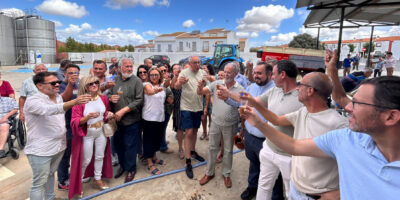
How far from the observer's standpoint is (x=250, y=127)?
2.51 metres

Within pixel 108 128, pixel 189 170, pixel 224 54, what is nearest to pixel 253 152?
pixel 189 170

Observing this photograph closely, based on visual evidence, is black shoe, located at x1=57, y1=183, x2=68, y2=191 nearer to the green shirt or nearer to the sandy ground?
the sandy ground

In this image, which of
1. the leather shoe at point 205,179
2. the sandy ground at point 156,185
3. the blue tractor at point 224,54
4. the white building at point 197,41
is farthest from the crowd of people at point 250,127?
the white building at point 197,41

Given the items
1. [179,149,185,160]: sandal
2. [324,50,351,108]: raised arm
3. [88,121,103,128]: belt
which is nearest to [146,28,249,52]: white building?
[179,149,185,160]: sandal

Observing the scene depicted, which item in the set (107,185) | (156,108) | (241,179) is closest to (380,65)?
(241,179)

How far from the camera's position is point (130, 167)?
3199mm

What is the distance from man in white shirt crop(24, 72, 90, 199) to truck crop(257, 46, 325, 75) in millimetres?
8952

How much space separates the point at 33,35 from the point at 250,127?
39.3m

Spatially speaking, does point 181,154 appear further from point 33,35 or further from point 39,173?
point 33,35

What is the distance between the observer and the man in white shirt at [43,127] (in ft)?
6.86

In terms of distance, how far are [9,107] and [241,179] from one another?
418 centimetres

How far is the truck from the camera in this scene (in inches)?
385

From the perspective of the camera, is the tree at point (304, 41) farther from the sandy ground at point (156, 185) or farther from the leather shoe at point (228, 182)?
the leather shoe at point (228, 182)

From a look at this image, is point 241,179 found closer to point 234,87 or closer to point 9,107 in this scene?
point 234,87
